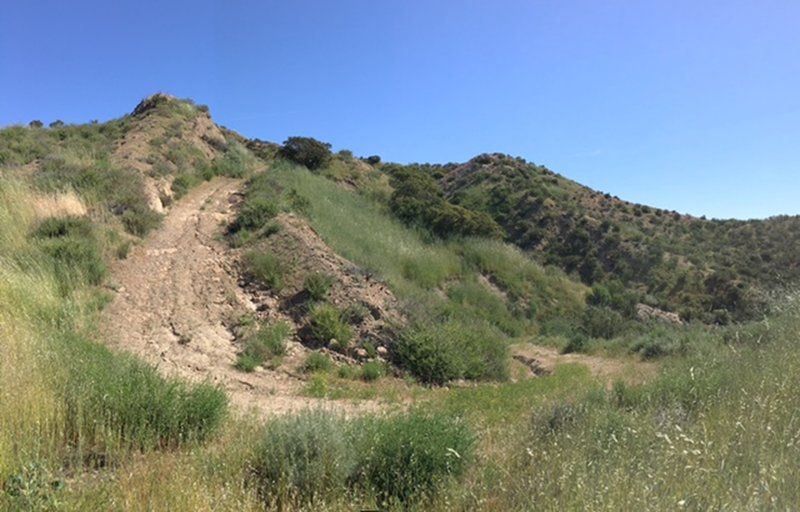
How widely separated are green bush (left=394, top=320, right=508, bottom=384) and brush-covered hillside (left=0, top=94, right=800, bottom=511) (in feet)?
0.17

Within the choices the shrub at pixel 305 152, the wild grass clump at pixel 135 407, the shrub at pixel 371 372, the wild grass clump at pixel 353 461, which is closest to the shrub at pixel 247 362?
the shrub at pixel 371 372

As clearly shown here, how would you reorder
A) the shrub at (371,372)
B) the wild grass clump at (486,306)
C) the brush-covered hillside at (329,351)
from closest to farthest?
1. the brush-covered hillside at (329,351)
2. the shrub at (371,372)
3. the wild grass clump at (486,306)

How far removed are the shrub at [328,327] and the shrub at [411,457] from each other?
763 cm

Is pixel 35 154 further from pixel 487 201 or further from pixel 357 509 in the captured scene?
pixel 487 201

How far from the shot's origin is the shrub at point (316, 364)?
1179 cm

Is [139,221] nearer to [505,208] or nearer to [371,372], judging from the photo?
[371,372]

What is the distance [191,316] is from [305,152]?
71.4 ft

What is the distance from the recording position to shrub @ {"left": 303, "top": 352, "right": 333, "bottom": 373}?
11789 millimetres

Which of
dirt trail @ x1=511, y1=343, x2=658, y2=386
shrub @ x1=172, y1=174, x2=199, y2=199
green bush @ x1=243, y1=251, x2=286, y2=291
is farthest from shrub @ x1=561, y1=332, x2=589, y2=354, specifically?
shrub @ x1=172, y1=174, x2=199, y2=199

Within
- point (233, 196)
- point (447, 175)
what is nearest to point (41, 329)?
point (233, 196)

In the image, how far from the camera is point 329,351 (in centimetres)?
1271

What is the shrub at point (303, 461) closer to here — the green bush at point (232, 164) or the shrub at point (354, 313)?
the shrub at point (354, 313)

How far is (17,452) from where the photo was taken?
4.42 meters

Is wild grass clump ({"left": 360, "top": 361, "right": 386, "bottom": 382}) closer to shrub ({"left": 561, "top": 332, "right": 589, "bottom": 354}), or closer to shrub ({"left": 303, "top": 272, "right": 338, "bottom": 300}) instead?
shrub ({"left": 303, "top": 272, "right": 338, "bottom": 300})
